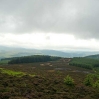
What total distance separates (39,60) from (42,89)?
146157 mm

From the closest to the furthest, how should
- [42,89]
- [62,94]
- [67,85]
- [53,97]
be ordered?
1. [53,97]
2. [62,94]
3. [42,89]
4. [67,85]

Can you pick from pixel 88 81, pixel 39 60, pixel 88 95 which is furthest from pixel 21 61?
pixel 88 95

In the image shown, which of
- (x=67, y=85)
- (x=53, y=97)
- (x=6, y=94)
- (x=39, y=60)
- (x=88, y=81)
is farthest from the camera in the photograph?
(x=39, y=60)

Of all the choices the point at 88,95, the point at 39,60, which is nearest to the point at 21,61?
the point at 39,60

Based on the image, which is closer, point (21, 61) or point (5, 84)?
point (5, 84)

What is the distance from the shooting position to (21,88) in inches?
1526

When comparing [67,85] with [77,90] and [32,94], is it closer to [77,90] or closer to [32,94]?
[77,90]

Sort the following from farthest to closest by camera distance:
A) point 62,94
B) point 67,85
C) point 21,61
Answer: point 21,61, point 67,85, point 62,94

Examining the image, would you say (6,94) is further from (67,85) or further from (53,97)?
(67,85)

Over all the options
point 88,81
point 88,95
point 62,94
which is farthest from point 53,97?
point 88,81

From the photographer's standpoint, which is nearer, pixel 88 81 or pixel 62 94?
pixel 62 94

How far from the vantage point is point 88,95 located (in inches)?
1570

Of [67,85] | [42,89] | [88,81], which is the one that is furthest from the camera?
[88,81]

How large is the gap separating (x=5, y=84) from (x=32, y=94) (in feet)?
30.5
